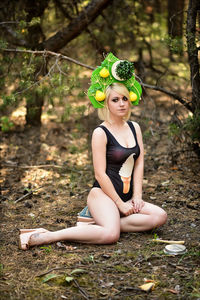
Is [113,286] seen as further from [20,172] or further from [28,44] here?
[28,44]

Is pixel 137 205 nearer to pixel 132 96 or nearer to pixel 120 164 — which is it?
pixel 120 164

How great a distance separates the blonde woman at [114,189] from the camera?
11.5 ft

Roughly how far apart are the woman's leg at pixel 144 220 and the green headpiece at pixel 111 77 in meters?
1.10

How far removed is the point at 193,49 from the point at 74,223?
252cm

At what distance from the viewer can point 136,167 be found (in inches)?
155

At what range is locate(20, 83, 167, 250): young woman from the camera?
3.52m

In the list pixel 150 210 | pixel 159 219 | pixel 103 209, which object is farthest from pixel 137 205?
pixel 103 209

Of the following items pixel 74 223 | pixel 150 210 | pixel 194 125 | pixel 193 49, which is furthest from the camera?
pixel 194 125

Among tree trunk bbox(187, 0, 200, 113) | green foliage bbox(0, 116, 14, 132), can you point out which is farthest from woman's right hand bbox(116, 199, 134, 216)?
green foliage bbox(0, 116, 14, 132)

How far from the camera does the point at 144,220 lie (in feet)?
12.1

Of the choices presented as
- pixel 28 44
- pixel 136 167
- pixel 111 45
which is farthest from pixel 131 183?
pixel 111 45

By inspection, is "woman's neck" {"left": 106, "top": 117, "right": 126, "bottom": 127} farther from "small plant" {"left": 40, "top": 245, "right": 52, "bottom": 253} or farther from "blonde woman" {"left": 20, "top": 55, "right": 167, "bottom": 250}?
"small plant" {"left": 40, "top": 245, "right": 52, "bottom": 253}

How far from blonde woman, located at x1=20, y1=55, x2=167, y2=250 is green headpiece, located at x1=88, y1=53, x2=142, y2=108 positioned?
51mm

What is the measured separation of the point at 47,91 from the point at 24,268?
8.74 ft
